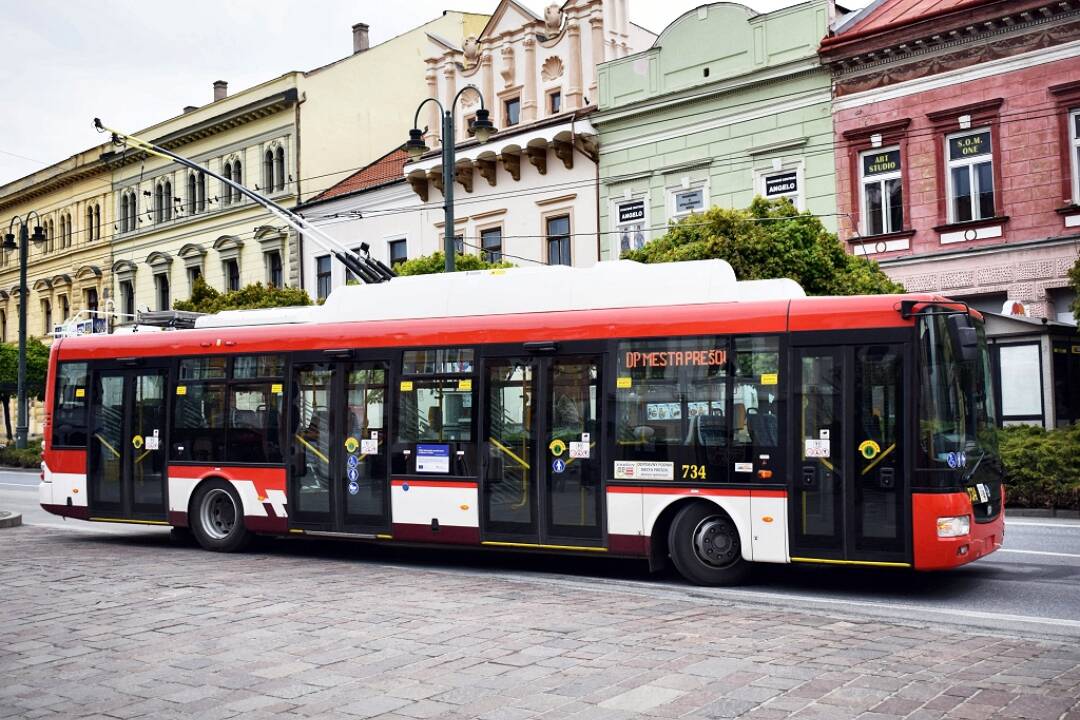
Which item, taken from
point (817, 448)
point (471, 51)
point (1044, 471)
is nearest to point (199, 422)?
point (817, 448)

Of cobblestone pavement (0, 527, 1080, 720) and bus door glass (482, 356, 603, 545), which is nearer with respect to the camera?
cobblestone pavement (0, 527, 1080, 720)

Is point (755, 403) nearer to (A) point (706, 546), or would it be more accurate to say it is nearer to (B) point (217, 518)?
(A) point (706, 546)

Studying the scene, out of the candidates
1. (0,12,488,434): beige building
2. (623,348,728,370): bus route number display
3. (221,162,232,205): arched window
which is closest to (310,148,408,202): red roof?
(0,12,488,434): beige building

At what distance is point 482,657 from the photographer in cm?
792

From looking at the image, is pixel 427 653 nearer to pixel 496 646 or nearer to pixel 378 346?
pixel 496 646

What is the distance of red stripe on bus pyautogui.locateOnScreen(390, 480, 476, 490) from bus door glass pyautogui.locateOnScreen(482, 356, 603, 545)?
252 mm

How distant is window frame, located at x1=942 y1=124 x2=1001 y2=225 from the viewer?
24.1 meters

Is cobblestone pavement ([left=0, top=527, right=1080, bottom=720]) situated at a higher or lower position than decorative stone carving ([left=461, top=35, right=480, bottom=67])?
lower

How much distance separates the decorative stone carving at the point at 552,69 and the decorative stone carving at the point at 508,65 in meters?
1.18

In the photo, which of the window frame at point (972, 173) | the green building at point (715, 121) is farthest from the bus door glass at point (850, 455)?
the green building at point (715, 121)

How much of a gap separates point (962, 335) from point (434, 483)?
5.85 meters

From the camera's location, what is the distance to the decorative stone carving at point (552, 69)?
3300 centimetres

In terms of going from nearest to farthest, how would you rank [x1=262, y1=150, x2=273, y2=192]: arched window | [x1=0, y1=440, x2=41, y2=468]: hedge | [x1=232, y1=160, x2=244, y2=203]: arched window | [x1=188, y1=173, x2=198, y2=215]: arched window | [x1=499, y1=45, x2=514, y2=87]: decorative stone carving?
[x1=499, y1=45, x2=514, y2=87]: decorative stone carving
[x1=0, y1=440, x2=41, y2=468]: hedge
[x1=262, y1=150, x2=273, y2=192]: arched window
[x1=232, y1=160, x2=244, y2=203]: arched window
[x1=188, y1=173, x2=198, y2=215]: arched window

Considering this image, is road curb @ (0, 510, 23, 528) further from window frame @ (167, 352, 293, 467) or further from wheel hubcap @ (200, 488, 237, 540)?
wheel hubcap @ (200, 488, 237, 540)
